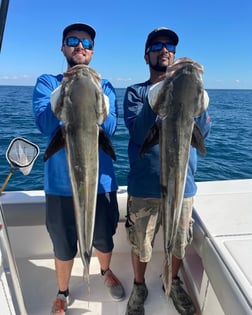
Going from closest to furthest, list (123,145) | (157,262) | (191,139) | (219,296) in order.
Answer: (191,139), (219,296), (157,262), (123,145)

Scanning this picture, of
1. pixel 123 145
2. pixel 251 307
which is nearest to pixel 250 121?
pixel 123 145

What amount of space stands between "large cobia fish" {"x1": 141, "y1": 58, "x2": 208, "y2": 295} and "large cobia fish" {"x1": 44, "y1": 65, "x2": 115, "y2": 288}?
1.28ft

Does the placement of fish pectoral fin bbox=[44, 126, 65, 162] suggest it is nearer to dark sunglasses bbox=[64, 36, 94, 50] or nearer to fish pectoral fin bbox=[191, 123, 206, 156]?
fish pectoral fin bbox=[191, 123, 206, 156]

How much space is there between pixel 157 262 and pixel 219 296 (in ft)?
5.40

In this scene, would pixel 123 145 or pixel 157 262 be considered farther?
pixel 123 145

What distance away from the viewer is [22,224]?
375cm

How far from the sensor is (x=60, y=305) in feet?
10.9

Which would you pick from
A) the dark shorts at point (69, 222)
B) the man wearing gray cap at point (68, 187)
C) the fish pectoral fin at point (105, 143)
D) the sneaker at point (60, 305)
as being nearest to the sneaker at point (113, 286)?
the man wearing gray cap at point (68, 187)

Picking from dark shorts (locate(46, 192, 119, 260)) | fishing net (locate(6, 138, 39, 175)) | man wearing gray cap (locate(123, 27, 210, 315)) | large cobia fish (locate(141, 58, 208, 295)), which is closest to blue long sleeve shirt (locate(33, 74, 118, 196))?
dark shorts (locate(46, 192, 119, 260))

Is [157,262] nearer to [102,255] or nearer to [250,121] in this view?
[102,255]

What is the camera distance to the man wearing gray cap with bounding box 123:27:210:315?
2.85 m

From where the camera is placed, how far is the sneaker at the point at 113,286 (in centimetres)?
357

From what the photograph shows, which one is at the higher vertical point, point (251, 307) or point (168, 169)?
point (168, 169)

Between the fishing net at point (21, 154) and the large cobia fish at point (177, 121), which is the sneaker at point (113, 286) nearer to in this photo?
the fishing net at point (21, 154)
